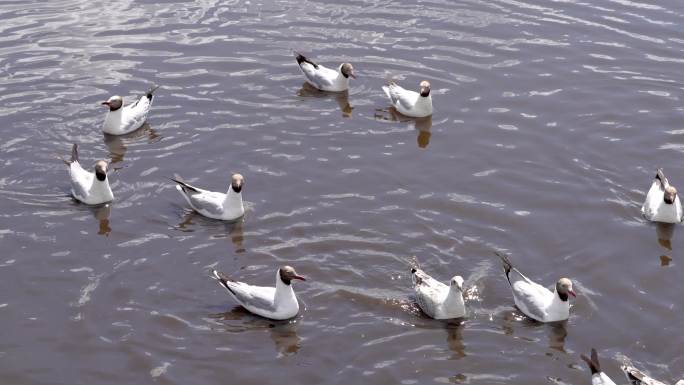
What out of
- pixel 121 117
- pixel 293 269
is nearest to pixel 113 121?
pixel 121 117

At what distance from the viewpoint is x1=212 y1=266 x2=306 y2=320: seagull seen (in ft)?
46.5

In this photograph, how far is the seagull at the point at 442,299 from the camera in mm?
14085

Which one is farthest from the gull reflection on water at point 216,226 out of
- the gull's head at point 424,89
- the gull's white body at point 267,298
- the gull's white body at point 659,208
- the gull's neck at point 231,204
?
the gull's white body at point 659,208

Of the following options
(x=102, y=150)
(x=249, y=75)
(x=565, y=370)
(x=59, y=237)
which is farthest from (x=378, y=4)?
(x=565, y=370)

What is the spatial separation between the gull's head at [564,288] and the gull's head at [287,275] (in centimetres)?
339

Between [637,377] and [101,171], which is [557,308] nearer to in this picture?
[637,377]

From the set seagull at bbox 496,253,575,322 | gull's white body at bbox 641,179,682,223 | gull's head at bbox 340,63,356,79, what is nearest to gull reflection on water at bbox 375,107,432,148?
gull's head at bbox 340,63,356,79

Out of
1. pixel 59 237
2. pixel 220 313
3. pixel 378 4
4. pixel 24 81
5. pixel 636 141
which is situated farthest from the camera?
pixel 378 4

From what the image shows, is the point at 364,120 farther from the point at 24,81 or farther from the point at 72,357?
the point at 72,357

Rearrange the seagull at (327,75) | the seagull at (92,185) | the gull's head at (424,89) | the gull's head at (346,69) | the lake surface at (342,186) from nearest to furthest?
the lake surface at (342,186) → the seagull at (92,185) → the gull's head at (424,89) → the gull's head at (346,69) → the seagull at (327,75)

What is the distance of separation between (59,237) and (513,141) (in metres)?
7.98

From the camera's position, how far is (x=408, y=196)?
56.7ft

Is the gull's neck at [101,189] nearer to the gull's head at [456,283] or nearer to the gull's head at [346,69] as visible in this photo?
the gull's head at [346,69]

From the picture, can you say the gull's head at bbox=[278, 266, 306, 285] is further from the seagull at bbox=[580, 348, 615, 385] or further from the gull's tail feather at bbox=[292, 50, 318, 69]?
the gull's tail feather at bbox=[292, 50, 318, 69]
